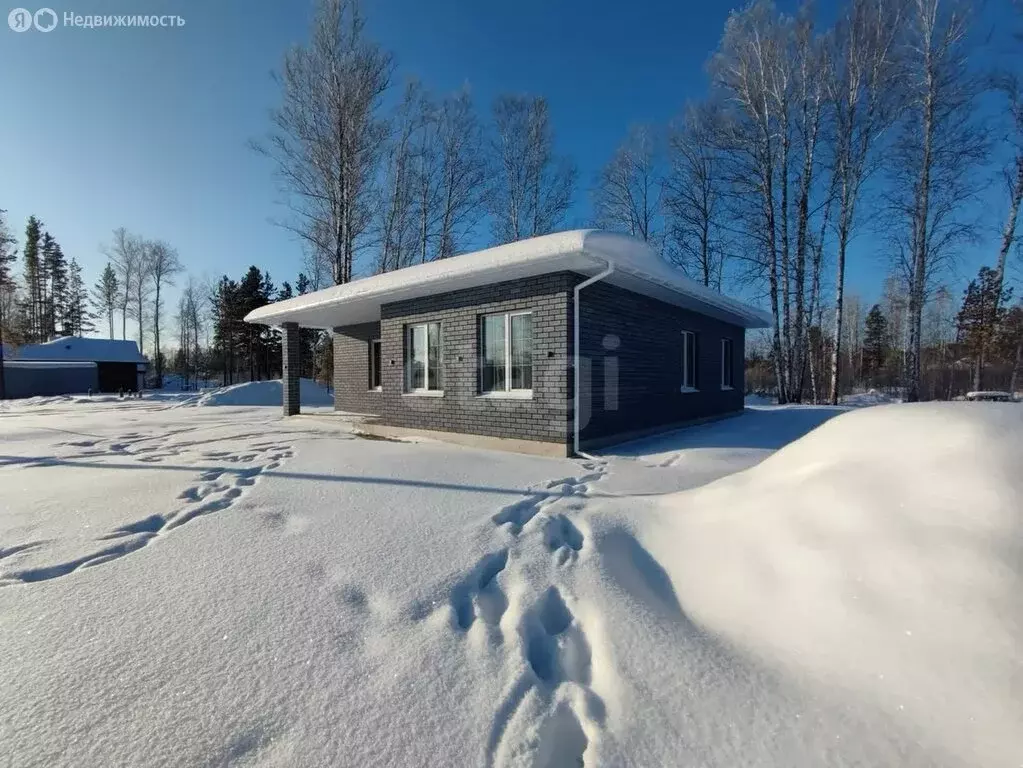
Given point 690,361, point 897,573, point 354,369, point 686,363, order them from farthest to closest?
point 354,369, point 690,361, point 686,363, point 897,573

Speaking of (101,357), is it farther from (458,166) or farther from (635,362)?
(635,362)

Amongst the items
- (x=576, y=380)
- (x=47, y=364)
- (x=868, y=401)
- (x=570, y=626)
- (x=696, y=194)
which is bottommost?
(x=570, y=626)

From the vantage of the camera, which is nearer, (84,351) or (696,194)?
(696,194)

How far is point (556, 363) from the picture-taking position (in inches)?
245

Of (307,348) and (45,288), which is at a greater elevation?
(45,288)

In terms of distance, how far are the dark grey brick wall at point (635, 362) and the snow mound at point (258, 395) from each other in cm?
1316

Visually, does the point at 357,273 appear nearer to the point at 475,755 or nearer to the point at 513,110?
the point at 513,110

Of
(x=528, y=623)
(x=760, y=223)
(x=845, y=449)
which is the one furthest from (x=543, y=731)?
(x=760, y=223)

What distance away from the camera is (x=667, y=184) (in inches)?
693

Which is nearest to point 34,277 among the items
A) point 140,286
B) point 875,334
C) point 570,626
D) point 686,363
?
point 140,286

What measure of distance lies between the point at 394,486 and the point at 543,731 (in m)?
3.00

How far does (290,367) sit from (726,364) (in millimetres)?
10948

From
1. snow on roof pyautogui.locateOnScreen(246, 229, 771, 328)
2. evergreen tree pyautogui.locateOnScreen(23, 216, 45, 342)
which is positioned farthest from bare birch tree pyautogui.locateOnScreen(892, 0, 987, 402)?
evergreen tree pyautogui.locateOnScreen(23, 216, 45, 342)

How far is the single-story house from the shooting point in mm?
6121
